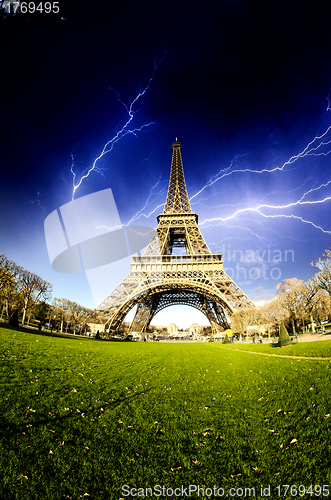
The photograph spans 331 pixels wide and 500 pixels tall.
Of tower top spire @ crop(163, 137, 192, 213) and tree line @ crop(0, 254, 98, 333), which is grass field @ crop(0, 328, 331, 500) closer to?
tree line @ crop(0, 254, 98, 333)

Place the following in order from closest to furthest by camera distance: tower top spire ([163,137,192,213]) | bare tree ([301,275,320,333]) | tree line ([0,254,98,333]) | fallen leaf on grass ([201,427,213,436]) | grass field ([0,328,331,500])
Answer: grass field ([0,328,331,500]) < fallen leaf on grass ([201,427,213,436]) < tree line ([0,254,98,333]) < bare tree ([301,275,320,333]) < tower top spire ([163,137,192,213])

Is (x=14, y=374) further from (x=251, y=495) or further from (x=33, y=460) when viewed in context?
(x=251, y=495)

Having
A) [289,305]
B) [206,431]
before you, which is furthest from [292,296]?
[206,431]

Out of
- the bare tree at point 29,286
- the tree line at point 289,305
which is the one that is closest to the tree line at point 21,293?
the bare tree at point 29,286

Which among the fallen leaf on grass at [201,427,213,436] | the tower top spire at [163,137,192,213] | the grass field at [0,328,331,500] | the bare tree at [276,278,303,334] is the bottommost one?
the fallen leaf on grass at [201,427,213,436]

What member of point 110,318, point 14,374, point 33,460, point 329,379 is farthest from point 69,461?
point 110,318

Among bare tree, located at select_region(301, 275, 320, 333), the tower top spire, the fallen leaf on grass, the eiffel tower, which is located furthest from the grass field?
the tower top spire
